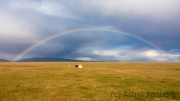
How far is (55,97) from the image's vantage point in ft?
47.7

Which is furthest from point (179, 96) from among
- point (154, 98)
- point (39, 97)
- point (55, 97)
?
point (39, 97)

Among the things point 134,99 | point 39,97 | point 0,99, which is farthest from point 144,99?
point 0,99

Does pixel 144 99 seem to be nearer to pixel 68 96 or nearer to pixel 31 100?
pixel 68 96

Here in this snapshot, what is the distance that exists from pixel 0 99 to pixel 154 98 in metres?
14.8

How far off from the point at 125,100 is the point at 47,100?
7.27 meters

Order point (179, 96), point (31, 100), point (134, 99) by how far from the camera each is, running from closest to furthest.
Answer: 1. point (31, 100)
2. point (134, 99)
3. point (179, 96)

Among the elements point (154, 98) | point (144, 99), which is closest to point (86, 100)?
point (144, 99)

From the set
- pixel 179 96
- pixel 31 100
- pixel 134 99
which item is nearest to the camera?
pixel 31 100

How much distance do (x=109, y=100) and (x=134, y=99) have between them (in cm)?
256

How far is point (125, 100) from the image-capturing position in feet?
46.0

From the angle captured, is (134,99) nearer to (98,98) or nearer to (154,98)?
(154,98)

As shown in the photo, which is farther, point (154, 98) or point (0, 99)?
point (154, 98)

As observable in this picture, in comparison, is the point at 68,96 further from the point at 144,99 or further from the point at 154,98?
the point at 154,98

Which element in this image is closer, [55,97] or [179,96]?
[55,97]
